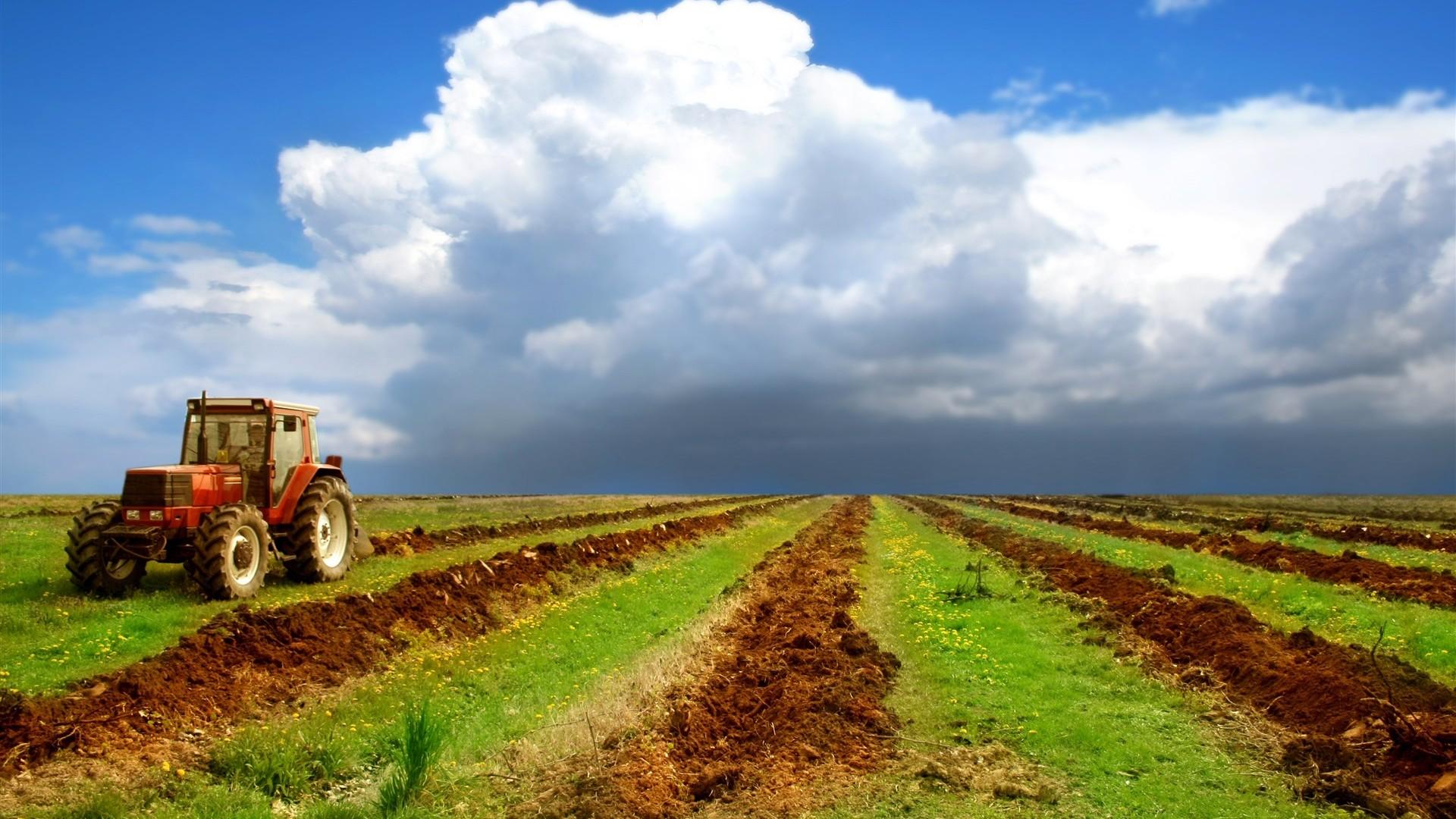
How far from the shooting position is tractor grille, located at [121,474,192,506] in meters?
Result: 17.2

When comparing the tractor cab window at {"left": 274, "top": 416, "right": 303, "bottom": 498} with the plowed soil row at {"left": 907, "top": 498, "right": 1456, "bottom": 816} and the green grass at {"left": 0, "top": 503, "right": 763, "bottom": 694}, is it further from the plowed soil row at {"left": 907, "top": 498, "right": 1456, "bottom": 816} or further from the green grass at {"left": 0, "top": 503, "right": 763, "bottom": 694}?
the plowed soil row at {"left": 907, "top": 498, "right": 1456, "bottom": 816}

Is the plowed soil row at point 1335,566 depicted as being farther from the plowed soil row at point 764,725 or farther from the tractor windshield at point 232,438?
the tractor windshield at point 232,438

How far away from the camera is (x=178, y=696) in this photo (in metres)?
11.0

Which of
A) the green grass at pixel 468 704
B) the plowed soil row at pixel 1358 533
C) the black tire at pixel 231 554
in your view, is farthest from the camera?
the plowed soil row at pixel 1358 533

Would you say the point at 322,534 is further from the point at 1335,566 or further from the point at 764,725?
the point at 1335,566

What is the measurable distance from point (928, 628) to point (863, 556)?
1300cm

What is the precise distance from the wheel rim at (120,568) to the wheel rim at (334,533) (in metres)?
3.66

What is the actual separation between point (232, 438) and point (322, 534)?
2866 mm

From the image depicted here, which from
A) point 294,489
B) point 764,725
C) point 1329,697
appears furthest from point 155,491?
point 1329,697

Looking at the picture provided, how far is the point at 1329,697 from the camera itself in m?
10.7

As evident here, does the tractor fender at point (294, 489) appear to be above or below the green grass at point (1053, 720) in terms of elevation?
above

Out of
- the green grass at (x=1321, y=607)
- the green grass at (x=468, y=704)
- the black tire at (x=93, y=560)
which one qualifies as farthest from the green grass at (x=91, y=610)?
the green grass at (x=1321, y=607)

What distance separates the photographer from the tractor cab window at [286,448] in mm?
19484

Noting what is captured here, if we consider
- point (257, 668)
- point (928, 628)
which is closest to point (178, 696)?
point (257, 668)
